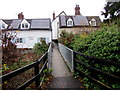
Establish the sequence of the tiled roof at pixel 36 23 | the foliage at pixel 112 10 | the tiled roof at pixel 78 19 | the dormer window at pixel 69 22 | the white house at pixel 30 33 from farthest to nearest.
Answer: the dormer window at pixel 69 22, the tiled roof at pixel 78 19, the tiled roof at pixel 36 23, the white house at pixel 30 33, the foliage at pixel 112 10

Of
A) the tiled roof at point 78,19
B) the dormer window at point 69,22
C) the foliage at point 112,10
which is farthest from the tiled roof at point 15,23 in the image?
the foliage at point 112,10

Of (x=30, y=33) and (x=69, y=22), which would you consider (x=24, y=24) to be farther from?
(x=69, y=22)

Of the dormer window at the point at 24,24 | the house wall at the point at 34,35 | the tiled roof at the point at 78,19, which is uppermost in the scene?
the tiled roof at the point at 78,19

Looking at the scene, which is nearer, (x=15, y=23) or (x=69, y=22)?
(x=69, y=22)

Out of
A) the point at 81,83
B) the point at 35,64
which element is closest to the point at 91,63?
the point at 81,83

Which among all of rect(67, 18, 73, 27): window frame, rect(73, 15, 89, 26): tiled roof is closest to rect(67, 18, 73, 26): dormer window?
rect(67, 18, 73, 27): window frame

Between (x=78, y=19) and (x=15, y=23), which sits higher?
(x=78, y=19)

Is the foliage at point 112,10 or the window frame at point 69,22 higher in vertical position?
the foliage at point 112,10

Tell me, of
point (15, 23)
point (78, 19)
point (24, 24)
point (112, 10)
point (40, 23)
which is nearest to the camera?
point (112, 10)

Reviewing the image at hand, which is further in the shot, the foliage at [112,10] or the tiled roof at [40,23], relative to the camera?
the tiled roof at [40,23]

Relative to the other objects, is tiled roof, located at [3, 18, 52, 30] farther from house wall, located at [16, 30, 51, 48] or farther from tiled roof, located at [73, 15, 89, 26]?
tiled roof, located at [73, 15, 89, 26]

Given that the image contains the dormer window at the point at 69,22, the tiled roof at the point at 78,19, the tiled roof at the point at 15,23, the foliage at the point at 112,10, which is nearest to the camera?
the foliage at the point at 112,10

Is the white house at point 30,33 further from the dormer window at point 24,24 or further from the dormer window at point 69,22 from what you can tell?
the dormer window at point 69,22

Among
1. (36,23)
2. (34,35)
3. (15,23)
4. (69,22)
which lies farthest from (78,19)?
(15,23)
